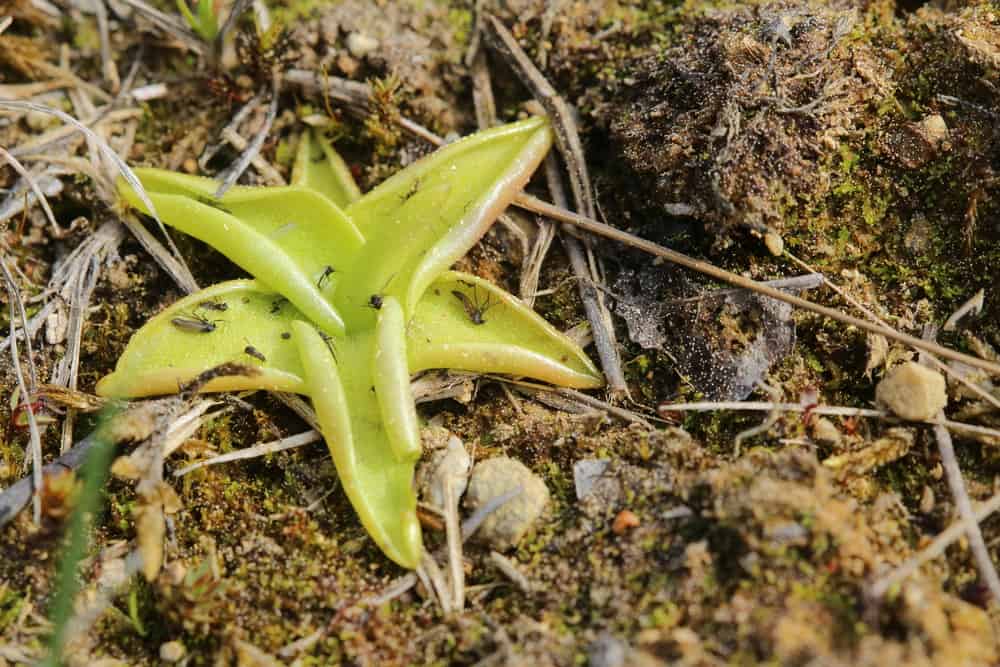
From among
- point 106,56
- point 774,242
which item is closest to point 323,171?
point 106,56

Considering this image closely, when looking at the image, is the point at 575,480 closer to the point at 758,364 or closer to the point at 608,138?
the point at 758,364

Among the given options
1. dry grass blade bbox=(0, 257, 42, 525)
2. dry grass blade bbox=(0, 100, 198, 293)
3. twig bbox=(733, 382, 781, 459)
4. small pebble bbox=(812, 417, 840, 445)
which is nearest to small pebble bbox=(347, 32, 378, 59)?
dry grass blade bbox=(0, 100, 198, 293)

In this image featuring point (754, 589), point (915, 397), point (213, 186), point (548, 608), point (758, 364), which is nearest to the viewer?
point (754, 589)

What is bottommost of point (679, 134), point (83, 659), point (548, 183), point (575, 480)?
point (83, 659)

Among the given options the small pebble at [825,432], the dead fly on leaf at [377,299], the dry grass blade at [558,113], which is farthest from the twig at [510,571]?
the dry grass blade at [558,113]

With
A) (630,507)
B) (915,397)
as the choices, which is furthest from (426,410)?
(915,397)

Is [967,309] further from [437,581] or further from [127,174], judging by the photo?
[127,174]

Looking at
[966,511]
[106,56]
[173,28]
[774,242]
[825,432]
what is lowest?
[966,511]
